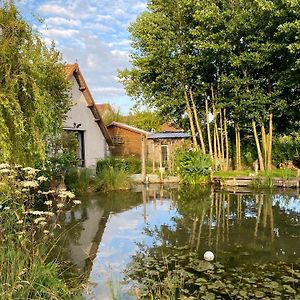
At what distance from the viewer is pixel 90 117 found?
806 inches

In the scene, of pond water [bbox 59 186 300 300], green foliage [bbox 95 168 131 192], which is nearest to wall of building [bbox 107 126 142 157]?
green foliage [bbox 95 168 131 192]

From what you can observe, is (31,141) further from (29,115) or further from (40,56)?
(40,56)

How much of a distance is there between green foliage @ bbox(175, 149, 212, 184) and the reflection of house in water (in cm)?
589

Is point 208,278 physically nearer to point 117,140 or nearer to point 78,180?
point 78,180

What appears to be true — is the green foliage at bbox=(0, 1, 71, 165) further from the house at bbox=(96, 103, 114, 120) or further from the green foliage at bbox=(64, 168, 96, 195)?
the house at bbox=(96, 103, 114, 120)

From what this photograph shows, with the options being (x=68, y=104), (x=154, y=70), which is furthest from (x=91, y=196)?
(x=154, y=70)

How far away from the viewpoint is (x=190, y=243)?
7699 mm

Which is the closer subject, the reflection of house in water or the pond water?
the pond water

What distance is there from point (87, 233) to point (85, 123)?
11771 millimetres

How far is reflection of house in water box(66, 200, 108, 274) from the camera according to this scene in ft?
22.0

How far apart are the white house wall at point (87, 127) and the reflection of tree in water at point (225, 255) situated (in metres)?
9.18

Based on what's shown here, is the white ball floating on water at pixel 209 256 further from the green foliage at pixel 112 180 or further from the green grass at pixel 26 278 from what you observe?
the green foliage at pixel 112 180

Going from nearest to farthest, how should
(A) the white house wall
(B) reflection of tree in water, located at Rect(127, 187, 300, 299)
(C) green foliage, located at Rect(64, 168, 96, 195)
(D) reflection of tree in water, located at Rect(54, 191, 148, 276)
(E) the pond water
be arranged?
(B) reflection of tree in water, located at Rect(127, 187, 300, 299), (E) the pond water, (D) reflection of tree in water, located at Rect(54, 191, 148, 276), (C) green foliage, located at Rect(64, 168, 96, 195), (A) the white house wall

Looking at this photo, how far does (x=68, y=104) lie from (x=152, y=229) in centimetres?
732
